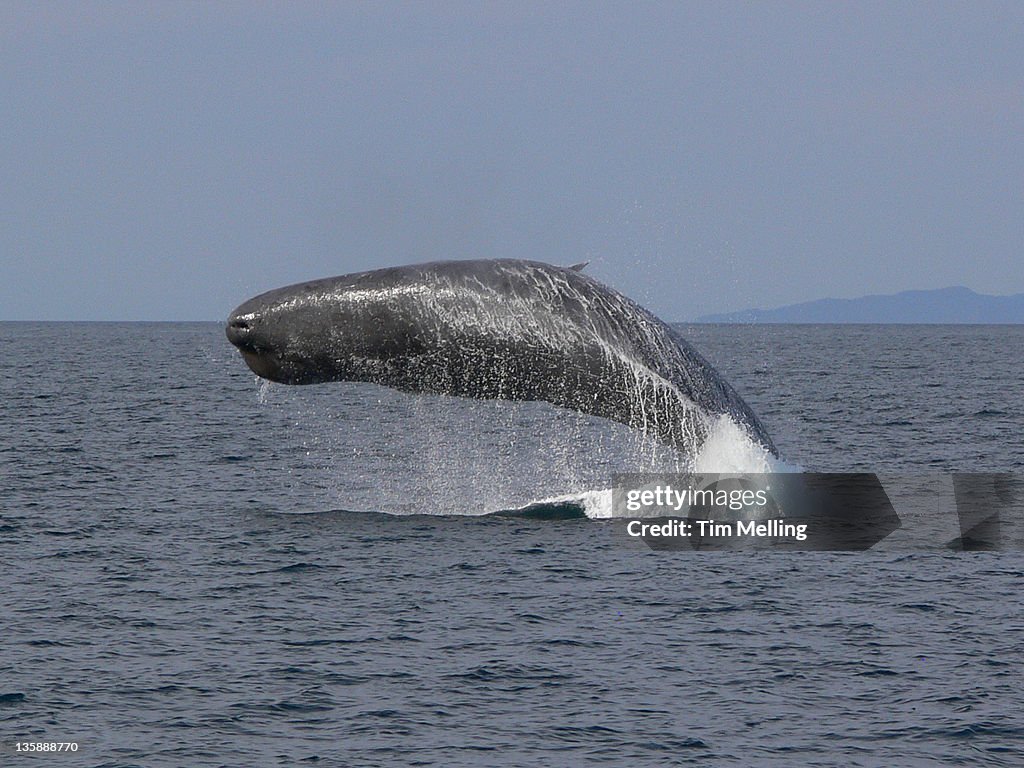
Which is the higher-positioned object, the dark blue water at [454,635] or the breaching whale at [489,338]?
the breaching whale at [489,338]

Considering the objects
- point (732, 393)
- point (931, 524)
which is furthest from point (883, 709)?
point (931, 524)

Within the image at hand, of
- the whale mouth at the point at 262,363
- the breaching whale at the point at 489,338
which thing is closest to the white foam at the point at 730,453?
the breaching whale at the point at 489,338

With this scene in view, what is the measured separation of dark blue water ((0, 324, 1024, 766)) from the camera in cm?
1927

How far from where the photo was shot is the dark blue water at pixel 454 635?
63.2 feet

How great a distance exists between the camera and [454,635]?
23719mm

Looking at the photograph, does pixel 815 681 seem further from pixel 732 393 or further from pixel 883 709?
pixel 732 393

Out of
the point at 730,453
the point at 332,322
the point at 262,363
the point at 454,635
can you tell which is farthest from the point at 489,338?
the point at 454,635

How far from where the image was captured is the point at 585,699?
20.7 m

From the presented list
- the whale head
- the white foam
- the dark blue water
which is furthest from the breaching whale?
the dark blue water

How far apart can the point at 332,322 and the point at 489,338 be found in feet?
7.51

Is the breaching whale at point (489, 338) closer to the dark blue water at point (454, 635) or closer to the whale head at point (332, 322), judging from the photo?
the whale head at point (332, 322)

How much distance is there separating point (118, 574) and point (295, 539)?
172 inches

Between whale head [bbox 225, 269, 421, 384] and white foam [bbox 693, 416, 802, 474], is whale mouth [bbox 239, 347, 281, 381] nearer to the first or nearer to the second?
whale head [bbox 225, 269, 421, 384]

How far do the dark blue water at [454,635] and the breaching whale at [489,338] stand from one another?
4.36 m
